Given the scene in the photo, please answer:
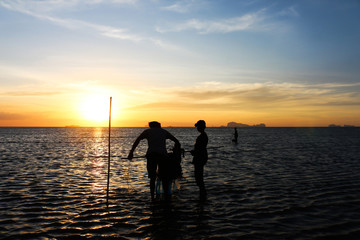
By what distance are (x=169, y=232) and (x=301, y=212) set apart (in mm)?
4115

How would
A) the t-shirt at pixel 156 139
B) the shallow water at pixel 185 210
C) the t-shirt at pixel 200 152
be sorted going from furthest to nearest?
1. the t-shirt at pixel 200 152
2. the t-shirt at pixel 156 139
3. the shallow water at pixel 185 210

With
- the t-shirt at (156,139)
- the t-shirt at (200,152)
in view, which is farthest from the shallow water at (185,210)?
the t-shirt at (156,139)

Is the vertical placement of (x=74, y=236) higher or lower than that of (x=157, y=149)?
lower

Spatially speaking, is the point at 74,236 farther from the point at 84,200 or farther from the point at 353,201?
the point at 353,201

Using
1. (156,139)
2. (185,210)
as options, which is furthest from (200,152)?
(185,210)

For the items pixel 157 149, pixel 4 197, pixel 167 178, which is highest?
pixel 157 149

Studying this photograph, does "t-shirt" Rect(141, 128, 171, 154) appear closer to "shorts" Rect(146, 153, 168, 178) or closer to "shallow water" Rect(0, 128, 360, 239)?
"shorts" Rect(146, 153, 168, 178)

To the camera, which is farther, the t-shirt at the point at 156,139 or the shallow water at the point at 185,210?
the t-shirt at the point at 156,139

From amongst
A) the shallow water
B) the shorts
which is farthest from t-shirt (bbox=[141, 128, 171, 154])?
the shallow water

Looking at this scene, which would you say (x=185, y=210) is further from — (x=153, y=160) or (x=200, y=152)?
(x=200, y=152)

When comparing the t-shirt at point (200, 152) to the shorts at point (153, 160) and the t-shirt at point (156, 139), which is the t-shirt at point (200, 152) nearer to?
the shorts at point (153, 160)

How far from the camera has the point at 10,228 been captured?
6641 mm

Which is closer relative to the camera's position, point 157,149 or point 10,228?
point 10,228

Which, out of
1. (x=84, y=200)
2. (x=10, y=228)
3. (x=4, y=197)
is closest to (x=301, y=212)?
(x=84, y=200)
